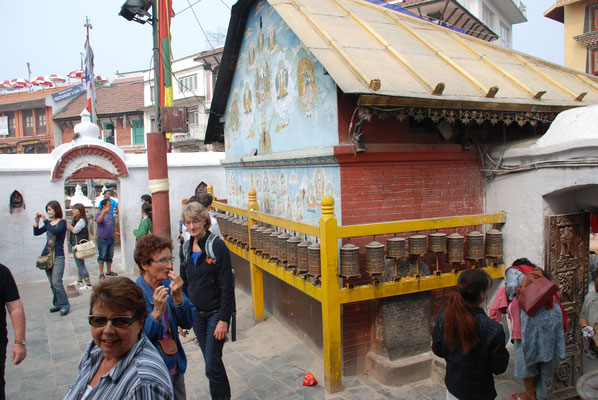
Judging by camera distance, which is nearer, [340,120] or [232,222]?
[340,120]

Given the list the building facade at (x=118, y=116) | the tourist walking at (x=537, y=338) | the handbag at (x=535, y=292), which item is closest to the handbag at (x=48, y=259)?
the tourist walking at (x=537, y=338)

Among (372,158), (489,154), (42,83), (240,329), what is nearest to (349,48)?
(372,158)

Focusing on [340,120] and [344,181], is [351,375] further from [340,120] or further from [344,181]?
[340,120]

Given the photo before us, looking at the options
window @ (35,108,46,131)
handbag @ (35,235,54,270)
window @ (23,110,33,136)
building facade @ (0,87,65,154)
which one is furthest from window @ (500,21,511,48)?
window @ (23,110,33,136)

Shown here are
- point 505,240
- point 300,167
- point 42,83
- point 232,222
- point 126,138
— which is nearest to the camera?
point 505,240

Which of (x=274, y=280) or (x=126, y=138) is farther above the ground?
(x=126, y=138)

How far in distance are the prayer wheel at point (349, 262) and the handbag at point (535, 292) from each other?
5.46 ft

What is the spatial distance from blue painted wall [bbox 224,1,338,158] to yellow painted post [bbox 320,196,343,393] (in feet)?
4.03

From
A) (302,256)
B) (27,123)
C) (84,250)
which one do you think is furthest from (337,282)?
(27,123)

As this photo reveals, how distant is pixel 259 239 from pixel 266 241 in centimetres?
33

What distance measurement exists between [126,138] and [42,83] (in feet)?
48.6

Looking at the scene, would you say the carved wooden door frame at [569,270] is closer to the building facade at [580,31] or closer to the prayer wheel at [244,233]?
the prayer wheel at [244,233]

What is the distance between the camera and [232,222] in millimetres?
7992

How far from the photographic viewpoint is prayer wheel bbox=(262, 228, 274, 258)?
20.7 feet
